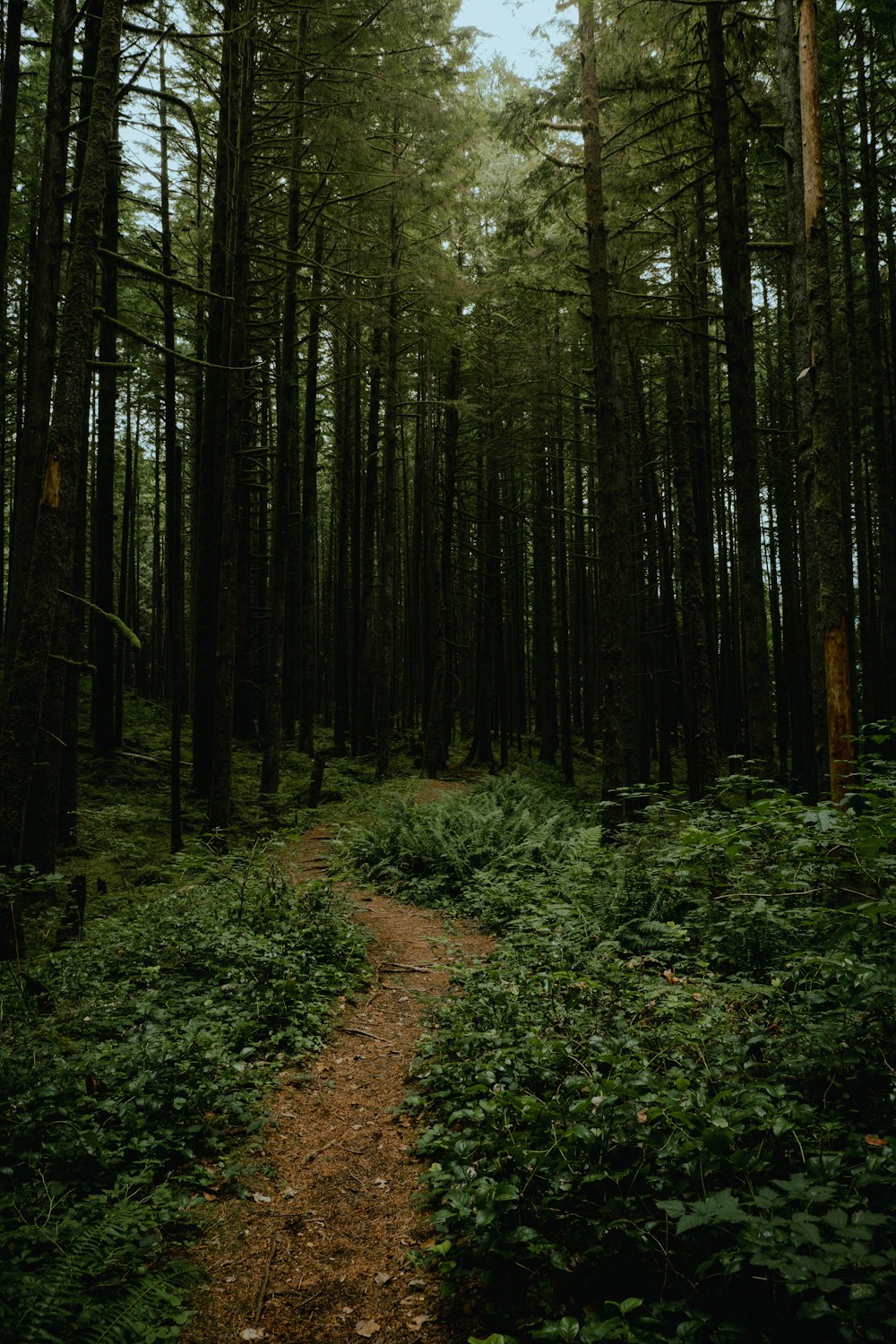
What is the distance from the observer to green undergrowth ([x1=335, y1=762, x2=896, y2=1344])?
83.5 inches

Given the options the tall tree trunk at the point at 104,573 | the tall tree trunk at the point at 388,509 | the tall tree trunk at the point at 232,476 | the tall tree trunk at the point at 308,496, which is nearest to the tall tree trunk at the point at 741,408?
the tall tree trunk at the point at 232,476

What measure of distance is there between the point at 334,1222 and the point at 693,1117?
1838 millimetres

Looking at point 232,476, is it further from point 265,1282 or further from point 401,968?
point 265,1282

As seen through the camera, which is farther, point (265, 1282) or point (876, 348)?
point (876, 348)

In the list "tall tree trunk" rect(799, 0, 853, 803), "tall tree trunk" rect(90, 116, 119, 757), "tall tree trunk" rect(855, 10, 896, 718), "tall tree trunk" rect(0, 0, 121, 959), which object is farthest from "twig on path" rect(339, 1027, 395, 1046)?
"tall tree trunk" rect(855, 10, 896, 718)

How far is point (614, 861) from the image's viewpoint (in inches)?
283

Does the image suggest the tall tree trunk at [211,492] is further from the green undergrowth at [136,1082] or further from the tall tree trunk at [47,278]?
the green undergrowth at [136,1082]

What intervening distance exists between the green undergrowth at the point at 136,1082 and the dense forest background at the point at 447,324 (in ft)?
4.50

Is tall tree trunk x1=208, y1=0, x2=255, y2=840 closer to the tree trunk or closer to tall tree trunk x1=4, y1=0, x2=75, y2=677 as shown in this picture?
tall tree trunk x1=4, y1=0, x2=75, y2=677

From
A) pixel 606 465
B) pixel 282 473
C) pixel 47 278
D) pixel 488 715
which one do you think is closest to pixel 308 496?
pixel 282 473

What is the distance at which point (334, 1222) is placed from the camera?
335 cm

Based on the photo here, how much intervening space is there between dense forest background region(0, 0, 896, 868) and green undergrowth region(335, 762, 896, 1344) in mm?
2801

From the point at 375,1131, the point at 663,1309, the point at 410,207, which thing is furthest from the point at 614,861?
the point at 410,207

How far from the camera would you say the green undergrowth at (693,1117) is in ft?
6.96
